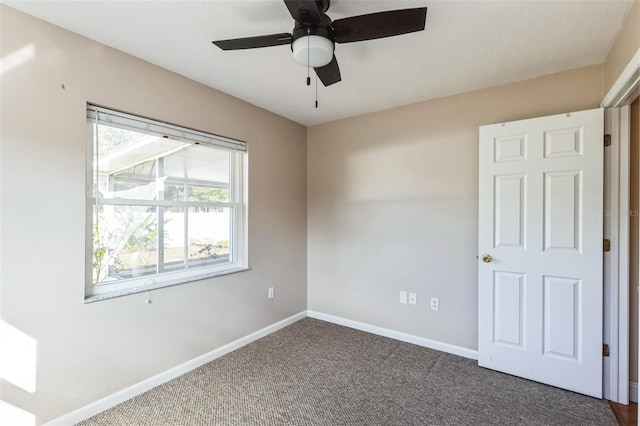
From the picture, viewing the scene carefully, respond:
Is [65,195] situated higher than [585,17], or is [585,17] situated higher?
[585,17]

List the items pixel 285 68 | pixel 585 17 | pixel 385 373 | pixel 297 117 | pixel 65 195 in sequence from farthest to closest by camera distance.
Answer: pixel 297 117 → pixel 385 373 → pixel 285 68 → pixel 65 195 → pixel 585 17

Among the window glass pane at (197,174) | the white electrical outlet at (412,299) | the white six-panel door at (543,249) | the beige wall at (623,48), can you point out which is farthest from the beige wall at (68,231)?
the beige wall at (623,48)

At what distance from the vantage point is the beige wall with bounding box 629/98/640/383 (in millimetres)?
2021

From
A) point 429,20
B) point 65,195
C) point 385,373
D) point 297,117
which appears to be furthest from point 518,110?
point 65,195

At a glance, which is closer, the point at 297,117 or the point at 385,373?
the point at 385,373

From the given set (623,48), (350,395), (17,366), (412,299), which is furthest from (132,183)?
(623,48)

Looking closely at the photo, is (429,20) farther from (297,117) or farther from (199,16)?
(297,117)

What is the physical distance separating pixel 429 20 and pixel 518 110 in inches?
51.1

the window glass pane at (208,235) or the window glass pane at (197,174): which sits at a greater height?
the window glass pane at (197,174)

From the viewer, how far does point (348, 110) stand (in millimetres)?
3152

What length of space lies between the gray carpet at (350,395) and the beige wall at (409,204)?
525 mm

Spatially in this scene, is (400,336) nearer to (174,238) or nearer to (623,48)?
(174,238)

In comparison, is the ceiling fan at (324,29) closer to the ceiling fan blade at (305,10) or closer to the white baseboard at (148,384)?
the ceiling fan blade at (305,10)

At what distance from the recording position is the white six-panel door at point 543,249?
2088 mm
